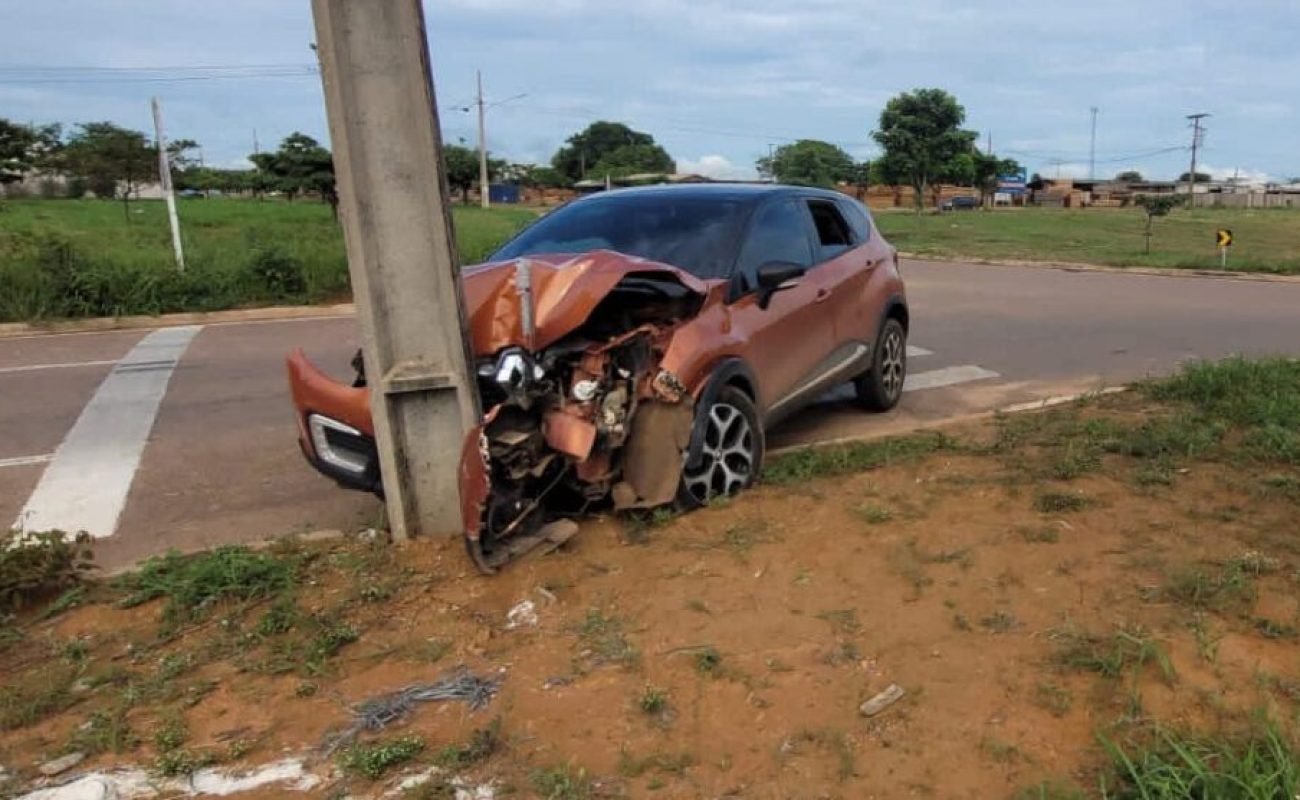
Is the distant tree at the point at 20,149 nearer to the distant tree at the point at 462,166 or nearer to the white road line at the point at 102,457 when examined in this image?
the distant tree at the point at 462,166

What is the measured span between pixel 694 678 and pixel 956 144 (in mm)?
51936

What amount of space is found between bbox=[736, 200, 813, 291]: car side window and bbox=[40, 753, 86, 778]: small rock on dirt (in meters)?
3.69

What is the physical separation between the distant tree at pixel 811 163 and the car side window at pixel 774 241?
73.8 meters

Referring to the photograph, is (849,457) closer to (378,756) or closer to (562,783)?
(562,783)

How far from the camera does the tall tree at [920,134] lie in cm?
5019

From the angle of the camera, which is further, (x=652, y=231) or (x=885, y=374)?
(x=885, y=374)

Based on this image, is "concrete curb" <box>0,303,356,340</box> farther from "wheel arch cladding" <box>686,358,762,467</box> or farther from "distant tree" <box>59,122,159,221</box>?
"distant tree" <box>59,122,159,221</box>

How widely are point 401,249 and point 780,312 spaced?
2.32m

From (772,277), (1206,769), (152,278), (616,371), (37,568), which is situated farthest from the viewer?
(152,278)

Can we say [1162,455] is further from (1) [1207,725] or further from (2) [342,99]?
(2) [342,99]

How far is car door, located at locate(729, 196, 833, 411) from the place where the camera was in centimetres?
543

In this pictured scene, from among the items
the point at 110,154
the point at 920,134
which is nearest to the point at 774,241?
the point at 920,134

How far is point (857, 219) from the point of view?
25.0ft

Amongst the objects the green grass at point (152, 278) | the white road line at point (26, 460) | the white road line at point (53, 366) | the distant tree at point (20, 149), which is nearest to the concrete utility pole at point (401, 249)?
the white road line at point (26, 460)
